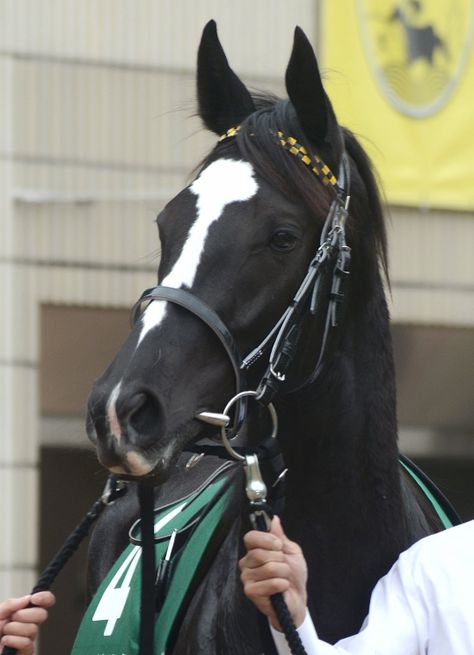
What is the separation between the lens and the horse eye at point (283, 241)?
3014 mm

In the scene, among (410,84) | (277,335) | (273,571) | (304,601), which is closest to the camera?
(273,571)

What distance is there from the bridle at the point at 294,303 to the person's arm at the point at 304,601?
31cm

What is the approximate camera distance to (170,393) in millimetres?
2756

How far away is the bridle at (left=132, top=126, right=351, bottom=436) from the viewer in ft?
9.34

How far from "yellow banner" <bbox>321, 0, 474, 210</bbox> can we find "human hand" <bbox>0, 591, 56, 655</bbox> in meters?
6.41

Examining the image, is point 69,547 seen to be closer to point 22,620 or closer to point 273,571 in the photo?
point 22,620

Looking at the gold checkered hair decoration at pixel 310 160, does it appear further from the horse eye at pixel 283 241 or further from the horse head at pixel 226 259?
the horse eye at pixel 283 241

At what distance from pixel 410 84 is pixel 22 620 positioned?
6.94 meters

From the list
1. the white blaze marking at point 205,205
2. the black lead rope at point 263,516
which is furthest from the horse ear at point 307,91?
the black lead rope at point 263,516

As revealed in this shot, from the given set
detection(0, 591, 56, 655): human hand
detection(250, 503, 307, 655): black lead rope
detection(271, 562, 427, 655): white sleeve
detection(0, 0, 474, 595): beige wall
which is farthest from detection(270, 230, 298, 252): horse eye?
detection(0, 0, 474, 595): beige wall

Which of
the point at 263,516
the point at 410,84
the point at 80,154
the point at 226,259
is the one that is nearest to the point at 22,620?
the point at 263,516

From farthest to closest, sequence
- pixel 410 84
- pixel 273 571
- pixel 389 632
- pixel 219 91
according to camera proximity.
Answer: pixel 410 84
pixel 219 91
pixel 389 632
pixel 273 571

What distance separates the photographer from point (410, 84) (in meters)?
9.42

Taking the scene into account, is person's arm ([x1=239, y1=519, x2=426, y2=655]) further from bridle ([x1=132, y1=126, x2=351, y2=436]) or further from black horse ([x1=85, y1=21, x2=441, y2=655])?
bridle ([x1=132, y1=126, x2=351, y2=436])
